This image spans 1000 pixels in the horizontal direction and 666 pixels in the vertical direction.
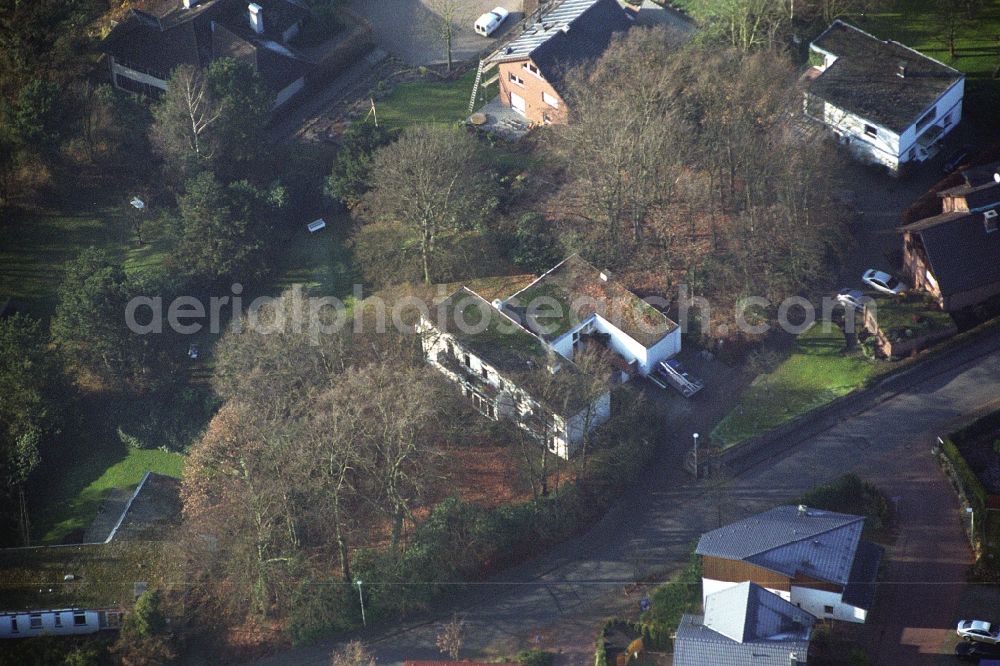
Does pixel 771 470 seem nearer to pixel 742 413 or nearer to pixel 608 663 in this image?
pixel 742 413

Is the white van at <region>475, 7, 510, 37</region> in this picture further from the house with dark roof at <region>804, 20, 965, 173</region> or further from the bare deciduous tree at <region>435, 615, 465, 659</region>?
the bare deciduous tree at <region>435, 615, 465, 659</region>

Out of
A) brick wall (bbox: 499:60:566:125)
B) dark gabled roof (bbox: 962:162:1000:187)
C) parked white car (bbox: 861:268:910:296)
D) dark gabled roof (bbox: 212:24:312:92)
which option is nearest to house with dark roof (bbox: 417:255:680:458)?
parked white car (bbox: 861:268:910:296)

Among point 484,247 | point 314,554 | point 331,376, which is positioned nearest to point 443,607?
point 314,554

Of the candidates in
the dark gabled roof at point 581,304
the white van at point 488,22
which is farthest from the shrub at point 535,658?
the white van at point 488,22

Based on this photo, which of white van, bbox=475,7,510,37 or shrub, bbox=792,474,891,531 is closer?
shrub, bbox=792,474,891,531

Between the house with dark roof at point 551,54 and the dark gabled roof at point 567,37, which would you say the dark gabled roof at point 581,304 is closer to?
the house with dark roof at point 551,54

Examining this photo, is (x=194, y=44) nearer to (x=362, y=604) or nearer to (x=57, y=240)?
(x=57, y=240)
